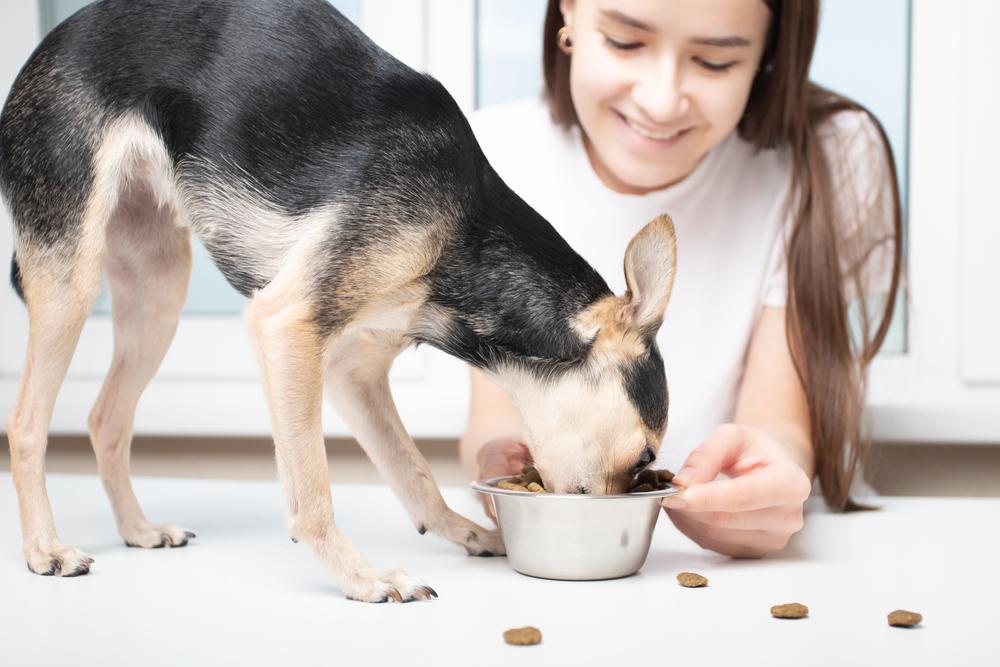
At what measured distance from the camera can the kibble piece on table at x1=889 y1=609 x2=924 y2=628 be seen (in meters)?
1.02

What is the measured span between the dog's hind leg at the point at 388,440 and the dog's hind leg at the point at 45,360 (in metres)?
0.31


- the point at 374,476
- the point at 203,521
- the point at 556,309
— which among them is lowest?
the point at 374,476

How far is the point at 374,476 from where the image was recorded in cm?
244

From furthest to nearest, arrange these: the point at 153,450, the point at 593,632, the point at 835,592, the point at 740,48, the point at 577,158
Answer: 1. the point at 153,450
2. the point at 577,158
3. the point at 740,48
4. the point at 835,592
5. the point at 593,632

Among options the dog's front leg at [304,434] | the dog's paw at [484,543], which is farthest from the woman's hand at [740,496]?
the dog's front leg at [304,434]

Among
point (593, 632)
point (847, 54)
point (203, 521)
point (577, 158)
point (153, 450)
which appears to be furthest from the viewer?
point (153, 450)

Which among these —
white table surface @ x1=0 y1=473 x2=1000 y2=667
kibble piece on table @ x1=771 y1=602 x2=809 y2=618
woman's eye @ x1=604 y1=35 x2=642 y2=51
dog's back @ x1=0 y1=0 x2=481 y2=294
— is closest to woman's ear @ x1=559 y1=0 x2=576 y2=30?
woman's eye @ x1=604 y1=35 x2=642 y2=51

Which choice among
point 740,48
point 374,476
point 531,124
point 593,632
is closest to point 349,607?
point 593,632

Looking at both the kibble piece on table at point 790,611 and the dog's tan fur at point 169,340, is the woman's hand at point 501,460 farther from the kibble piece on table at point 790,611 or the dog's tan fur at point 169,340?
the kibble piece on table at point 790,611

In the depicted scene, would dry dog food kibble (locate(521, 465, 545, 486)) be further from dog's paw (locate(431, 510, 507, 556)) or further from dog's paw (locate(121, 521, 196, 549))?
dog's paw (locate(121, 521, 196, 549))

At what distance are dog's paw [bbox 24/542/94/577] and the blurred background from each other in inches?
42.7

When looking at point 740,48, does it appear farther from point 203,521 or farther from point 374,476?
point 374,476

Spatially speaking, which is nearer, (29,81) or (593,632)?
(593,632)

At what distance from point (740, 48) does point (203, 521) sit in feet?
3.41
